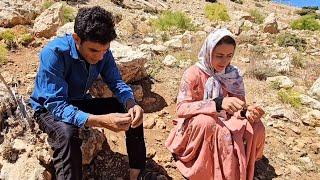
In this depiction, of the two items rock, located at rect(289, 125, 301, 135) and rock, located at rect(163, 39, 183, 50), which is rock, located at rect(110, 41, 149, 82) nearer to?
rock, located at rect(289, 125, 301, 135)

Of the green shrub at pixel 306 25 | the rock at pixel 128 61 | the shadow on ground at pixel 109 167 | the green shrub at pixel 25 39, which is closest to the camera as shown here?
the shadow on ground at pixel 109 167

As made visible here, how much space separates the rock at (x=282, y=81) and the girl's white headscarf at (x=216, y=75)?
1.94 m

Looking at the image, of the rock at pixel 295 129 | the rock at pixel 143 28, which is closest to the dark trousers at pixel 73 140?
the rock at pixel 295 129

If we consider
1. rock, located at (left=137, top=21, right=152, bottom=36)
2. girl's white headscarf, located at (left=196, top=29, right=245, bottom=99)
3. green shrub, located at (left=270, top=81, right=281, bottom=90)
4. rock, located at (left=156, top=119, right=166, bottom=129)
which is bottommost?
rock, located at (left=156, top=119, right=166, bottom=129)

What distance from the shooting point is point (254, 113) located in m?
2.64

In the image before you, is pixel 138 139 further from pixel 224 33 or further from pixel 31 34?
pixel 31 34

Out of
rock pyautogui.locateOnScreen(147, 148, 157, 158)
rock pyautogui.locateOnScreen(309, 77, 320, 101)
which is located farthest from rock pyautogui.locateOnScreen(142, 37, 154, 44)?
rock pyautogui.locateOnScreen(147, 148, 157, 158)

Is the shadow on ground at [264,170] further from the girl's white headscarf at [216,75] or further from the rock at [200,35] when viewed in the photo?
the rock at [200,35]

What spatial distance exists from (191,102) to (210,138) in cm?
26

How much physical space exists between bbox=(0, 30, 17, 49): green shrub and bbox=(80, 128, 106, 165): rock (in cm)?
229

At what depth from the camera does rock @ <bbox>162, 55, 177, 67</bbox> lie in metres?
4.81

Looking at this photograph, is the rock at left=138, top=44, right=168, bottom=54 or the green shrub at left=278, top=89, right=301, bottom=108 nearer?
the green shrub at left=278, top=89, right=301, bottom=108

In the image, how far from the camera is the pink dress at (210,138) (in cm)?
264

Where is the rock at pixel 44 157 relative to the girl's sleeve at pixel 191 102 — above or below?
below
